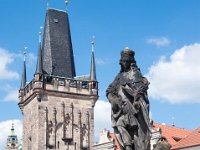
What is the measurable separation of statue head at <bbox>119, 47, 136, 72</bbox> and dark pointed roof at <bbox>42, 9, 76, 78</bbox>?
144ft

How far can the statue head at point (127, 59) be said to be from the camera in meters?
6.61

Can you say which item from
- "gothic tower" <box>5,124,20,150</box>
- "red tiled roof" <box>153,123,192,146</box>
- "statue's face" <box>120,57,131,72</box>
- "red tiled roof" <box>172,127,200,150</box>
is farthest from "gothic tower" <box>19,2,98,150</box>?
"statue's face" <box>120,57,131,72</box>

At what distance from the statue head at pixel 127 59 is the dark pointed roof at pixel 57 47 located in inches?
1724

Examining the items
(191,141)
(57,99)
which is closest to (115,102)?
(191,141)

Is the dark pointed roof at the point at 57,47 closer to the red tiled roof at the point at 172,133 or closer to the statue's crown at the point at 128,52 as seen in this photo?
the red tiled roof at the point at 172,133

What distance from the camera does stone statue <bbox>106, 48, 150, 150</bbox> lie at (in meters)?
6.29

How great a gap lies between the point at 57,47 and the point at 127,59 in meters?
45.4

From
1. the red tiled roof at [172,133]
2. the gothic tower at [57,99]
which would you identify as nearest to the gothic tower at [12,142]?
the gothic tower at [57,99]

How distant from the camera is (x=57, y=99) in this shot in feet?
162

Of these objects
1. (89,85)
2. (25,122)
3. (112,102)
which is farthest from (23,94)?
(112,102)

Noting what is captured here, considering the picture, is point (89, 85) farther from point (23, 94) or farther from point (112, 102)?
point (112, 102)

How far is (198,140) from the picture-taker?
3412cm

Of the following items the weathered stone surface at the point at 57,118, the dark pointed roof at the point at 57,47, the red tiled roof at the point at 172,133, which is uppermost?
the dark pointed roof at the point at 57,47

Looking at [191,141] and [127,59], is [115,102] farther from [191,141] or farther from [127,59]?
[191,141]
